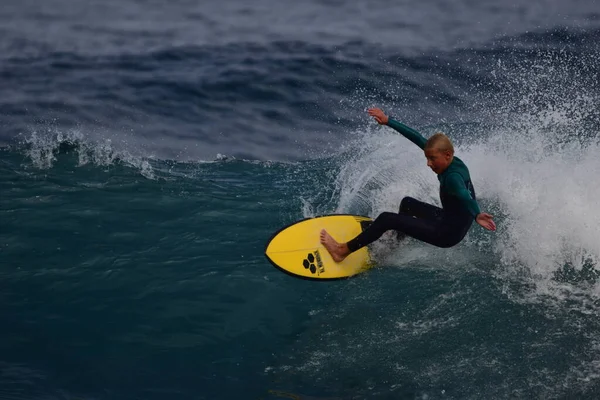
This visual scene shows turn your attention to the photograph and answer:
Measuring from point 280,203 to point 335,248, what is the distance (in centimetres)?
244

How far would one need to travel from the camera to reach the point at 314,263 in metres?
9.41

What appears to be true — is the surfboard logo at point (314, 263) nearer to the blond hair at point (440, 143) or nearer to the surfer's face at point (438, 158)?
the surfer's face at point (438, 158)

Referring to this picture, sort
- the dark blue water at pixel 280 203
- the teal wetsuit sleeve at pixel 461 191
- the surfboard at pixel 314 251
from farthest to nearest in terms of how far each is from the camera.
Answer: the surfboard at pixel 314 251, the teal wetsuit sleeve at pixel 461 191, the dark blue water at pixel 280 203

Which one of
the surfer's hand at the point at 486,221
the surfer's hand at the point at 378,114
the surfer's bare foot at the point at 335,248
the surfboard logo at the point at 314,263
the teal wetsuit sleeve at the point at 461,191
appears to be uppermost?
the surfer's hand at the point at 378,114

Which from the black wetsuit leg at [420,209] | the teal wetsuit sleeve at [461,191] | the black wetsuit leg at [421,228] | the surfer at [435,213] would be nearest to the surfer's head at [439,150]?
the surfer at [435,213]

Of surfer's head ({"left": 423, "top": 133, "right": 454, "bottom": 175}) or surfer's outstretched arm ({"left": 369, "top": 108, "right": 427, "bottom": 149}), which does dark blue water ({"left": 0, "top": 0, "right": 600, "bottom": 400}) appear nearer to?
surfer's outstretched arm ({"left": 369, "top": 108, "right": 427, "bottom": 149})

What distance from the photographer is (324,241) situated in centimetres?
952

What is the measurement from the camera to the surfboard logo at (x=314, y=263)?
9359mm

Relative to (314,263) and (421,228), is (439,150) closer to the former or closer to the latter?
(421,228)

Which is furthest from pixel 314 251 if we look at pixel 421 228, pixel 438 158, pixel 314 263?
pixel 438 158

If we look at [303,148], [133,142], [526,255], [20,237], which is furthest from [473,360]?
[133,142]

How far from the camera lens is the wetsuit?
28.3 ft

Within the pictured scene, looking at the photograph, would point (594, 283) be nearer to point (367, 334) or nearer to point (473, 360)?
point (473, 360)

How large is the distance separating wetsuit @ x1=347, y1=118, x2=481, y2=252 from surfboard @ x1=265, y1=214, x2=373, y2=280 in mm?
327
